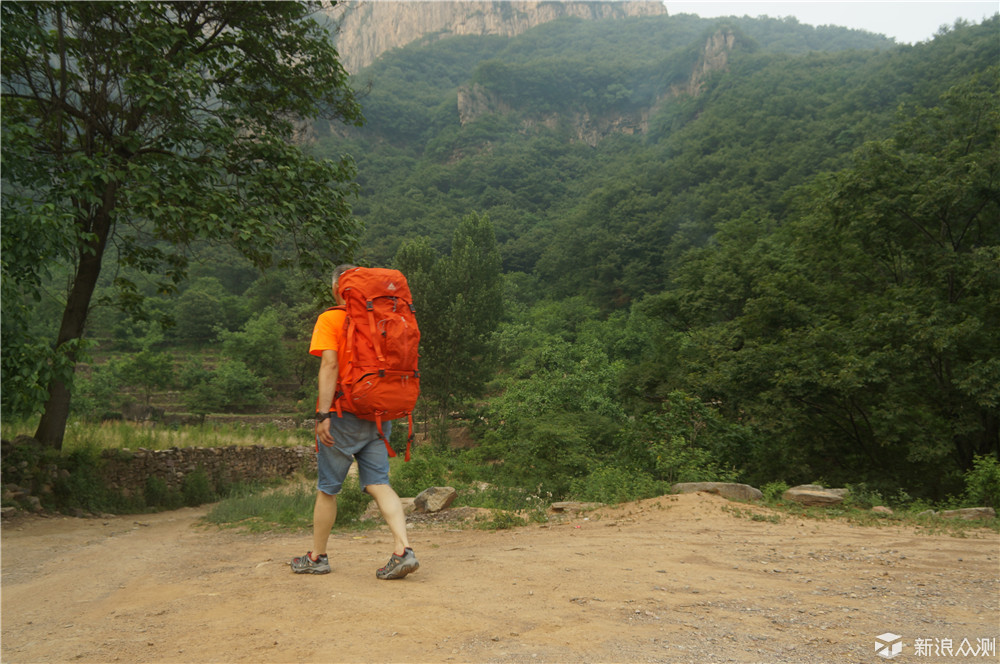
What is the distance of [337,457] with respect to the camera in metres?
3.64

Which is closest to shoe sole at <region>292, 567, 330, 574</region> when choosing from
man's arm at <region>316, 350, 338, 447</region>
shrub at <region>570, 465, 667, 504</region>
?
man's arm at <region>316, 350, 338, 447</region>

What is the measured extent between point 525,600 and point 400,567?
0.79m

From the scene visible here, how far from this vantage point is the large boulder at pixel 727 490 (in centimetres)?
720

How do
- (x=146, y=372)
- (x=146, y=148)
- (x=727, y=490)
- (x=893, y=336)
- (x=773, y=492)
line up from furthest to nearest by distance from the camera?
(x=146, y=372) → (x=893, y=336) → (x=146, y=148) → (x=773, y=492) → (x=727, y=490)

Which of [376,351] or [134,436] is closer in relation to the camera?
[376,351]

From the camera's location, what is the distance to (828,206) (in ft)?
45.4

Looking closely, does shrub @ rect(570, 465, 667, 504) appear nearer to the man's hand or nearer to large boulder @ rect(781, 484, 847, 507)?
→ large boulder @ rect(781, 484, 847, 507)

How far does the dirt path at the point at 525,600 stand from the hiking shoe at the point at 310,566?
0.09 meters

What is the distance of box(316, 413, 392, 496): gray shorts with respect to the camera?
3.60 meters

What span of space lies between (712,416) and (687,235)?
40.8 meters

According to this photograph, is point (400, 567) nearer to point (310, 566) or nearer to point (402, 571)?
point (402, 571)

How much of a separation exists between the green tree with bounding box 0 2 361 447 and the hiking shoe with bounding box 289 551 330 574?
4.32 meters

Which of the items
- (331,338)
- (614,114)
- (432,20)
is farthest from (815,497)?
(432,20)

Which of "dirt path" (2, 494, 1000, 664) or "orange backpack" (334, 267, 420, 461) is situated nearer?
"dirt path" (2, 494, 1000, 664)
